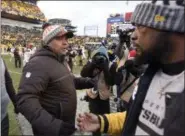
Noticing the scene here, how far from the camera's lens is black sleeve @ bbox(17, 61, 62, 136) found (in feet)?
9.13

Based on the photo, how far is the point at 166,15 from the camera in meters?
1.57

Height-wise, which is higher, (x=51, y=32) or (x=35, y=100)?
(x=51, y=32)

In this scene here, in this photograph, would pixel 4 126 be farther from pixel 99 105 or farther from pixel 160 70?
pixel 160 70

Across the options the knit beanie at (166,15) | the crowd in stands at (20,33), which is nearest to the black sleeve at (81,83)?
the knit beanie at (166,15)

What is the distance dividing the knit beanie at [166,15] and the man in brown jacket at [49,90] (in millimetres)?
1427

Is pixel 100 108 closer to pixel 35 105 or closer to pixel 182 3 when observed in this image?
pixel 35 105

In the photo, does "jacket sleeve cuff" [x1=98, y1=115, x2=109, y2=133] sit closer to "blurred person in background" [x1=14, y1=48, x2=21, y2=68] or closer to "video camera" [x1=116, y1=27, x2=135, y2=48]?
"video camera" [x1=116, y1=27, x2=135, y2=48]

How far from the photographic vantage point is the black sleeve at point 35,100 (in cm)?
278

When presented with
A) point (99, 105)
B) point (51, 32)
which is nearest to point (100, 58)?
point (99, 105)

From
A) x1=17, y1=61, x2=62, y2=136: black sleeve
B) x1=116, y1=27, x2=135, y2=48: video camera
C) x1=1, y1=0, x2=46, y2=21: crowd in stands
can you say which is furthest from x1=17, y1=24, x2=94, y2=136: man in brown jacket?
x1=1, y1=0, x2=46, y2=21: crowd in stands

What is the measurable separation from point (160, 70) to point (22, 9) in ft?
221

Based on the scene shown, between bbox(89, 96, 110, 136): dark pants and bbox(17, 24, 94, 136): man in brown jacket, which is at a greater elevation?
bbox(17, 24, 94, 136): man in brown jacket

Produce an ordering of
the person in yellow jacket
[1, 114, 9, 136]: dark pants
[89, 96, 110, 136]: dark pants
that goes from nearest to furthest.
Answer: the person in yellow jacket < [1, 114, 9, 136]: dark pants < [89, 96, 110, 136]: dark pants

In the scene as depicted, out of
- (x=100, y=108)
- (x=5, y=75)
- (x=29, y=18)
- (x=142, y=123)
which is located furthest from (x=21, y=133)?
(x=29, y=18)
